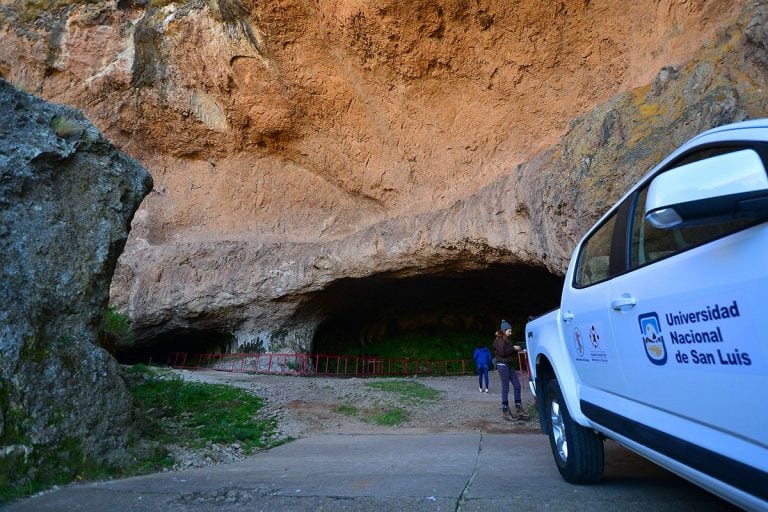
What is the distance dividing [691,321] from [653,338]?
1.14 feet

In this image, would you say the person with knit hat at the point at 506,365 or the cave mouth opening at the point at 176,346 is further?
the cave mouth opening at the point at 176,346

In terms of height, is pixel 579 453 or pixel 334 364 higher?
pixel 334 364

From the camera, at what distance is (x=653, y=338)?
7.45 feet

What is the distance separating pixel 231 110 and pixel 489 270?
945 centimetres

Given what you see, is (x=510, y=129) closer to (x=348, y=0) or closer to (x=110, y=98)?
(x=348, y=0)

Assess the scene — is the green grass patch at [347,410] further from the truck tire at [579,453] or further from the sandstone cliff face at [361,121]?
the truck tire at [579,453]

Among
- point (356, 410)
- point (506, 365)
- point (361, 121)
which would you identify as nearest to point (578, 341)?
point (506, 365)

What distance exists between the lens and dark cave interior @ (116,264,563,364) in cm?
1505

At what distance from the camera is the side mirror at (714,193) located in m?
1.56

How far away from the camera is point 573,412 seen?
11.1 feet

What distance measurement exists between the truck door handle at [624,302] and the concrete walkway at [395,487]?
1371mm

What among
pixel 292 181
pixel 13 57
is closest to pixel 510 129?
pixel 292 181

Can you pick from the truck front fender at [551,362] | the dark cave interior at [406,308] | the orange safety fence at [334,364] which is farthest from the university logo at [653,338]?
the orange safety fence at [334,364]

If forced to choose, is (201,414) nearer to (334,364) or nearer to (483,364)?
(483,364)
